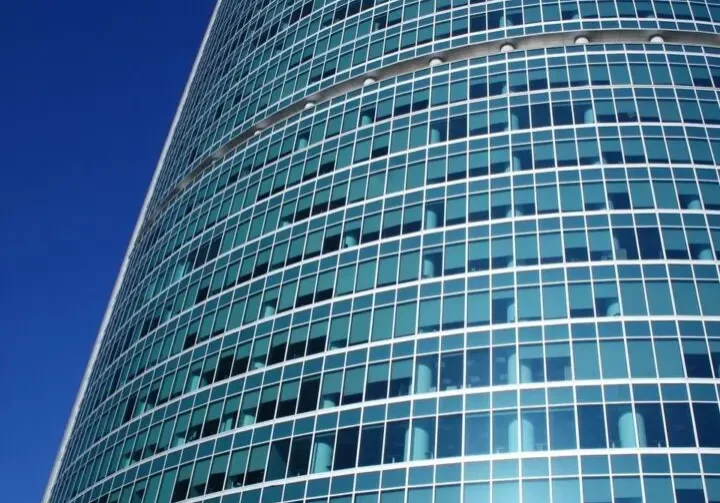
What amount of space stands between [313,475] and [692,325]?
17.0 metres

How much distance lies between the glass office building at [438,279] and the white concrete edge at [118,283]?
4.12 feet

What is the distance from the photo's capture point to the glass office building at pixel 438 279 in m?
41.9

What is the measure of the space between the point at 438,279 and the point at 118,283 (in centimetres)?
3543

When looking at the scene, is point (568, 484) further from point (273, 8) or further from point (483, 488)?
point (273, 8)

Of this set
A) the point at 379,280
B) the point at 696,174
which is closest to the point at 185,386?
the point at 379,280

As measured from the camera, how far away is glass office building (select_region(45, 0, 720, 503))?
41.9 m

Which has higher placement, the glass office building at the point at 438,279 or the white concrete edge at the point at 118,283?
the glass office building at the point at 438,279

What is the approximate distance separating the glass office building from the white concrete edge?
1256 millimetres

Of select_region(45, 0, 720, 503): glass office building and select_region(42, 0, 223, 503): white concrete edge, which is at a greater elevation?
select_region(45, 0, 720, 503): glass office building

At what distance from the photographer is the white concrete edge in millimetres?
68250

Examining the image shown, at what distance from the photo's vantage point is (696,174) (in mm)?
49500

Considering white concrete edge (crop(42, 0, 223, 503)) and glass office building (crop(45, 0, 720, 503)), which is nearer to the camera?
glass office building (crop(45, 0, 720, 503))

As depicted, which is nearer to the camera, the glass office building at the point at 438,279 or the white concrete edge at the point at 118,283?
the glass office building at the point at 438,279

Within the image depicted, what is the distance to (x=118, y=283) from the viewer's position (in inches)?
3024
